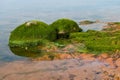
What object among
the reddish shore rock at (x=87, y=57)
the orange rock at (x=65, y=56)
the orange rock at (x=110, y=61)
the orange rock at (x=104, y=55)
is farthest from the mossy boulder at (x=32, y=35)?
the orange rock at (x=110, y=61)

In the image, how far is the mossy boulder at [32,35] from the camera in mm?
21267

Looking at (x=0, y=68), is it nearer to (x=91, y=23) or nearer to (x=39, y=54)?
(x=39, y=54)

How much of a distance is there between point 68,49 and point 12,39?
4.44m

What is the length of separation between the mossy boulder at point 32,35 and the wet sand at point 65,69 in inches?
150

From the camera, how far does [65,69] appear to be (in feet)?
52.3

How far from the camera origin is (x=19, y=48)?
2073 centimetres

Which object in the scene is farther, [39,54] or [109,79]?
[39,54]

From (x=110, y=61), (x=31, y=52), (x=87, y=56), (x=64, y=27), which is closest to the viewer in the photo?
(x=110, y=61)

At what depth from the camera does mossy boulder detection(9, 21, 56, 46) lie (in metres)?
21.3

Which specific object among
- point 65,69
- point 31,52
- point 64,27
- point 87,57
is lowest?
point 65,69

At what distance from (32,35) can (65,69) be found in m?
6.39

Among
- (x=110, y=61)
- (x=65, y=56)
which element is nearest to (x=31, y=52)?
(x=65, y=56)

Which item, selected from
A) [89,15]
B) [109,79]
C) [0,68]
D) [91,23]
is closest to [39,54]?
[0,68]

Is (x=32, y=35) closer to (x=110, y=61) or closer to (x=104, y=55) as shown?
(x=104, y=55)
